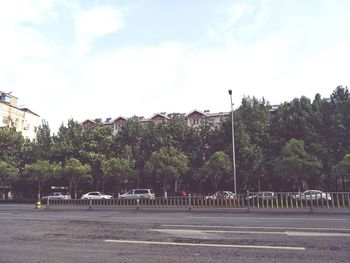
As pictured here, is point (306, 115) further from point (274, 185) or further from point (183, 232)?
point (183, 232)

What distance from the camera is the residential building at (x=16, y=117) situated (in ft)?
205

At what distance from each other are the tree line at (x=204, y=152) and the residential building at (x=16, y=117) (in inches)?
712

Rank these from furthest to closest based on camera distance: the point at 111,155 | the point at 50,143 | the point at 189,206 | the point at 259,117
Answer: the point at 50,143 → the point at 111,155 → the point at 259,117 → the point at 189,206

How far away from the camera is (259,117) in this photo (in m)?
39.2

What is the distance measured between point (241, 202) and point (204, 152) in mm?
20683

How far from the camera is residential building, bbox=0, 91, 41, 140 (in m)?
62.5

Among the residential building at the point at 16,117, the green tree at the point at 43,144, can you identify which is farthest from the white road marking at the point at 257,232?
the residential building at the point at 16,117

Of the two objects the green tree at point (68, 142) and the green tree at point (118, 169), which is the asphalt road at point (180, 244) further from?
the green tree at point (68, 142)

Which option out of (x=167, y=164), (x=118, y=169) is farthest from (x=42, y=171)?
(x=167, y=164)

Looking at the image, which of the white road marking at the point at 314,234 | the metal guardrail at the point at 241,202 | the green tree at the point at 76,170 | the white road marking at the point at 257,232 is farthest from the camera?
the green tree at the point at 76,170

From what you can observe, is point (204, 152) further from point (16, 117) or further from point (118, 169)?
point (16, 117)

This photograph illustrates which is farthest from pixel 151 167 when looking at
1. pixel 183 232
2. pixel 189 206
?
pixel 183 232

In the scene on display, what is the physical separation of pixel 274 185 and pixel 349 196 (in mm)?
24402

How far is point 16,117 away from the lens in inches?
2603
